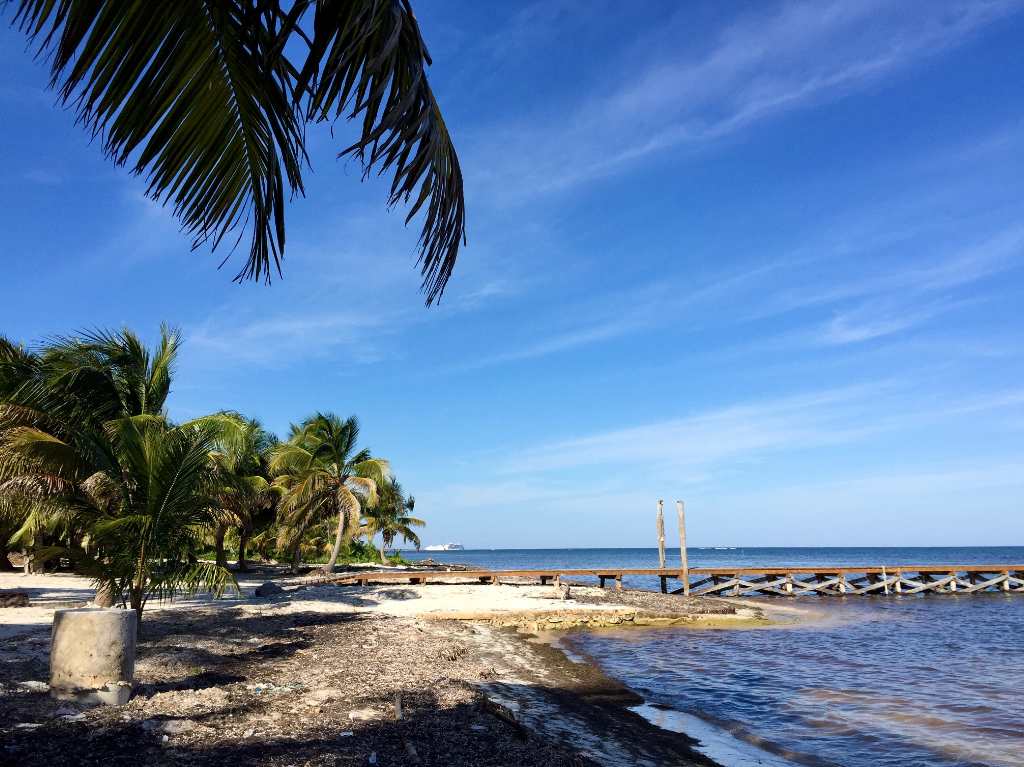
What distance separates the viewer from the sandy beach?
5605 millimetres

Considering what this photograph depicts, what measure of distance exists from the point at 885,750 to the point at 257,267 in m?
10.4

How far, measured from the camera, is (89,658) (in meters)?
6.37

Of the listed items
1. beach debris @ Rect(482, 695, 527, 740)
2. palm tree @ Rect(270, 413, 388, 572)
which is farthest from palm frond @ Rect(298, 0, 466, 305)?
palm tree @ Rect(270, 413, 388, 572)

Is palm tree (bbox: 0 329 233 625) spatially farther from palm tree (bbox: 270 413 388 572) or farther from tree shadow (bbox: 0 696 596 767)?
palm tree (bbox: 270 413 388 572)

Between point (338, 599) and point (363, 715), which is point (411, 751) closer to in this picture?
point (363, 715)

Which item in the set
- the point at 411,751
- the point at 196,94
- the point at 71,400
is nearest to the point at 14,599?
the point at 71,400

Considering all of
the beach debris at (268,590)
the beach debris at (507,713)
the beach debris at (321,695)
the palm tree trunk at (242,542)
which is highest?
the palm tree trunk at (242,542)

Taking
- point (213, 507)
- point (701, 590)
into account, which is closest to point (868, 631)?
point (701, 590)

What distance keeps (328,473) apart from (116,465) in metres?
19.6

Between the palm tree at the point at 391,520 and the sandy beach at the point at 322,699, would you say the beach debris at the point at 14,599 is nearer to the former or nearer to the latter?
the sandy beach at the point at 322,699

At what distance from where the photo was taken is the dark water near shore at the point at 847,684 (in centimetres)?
939

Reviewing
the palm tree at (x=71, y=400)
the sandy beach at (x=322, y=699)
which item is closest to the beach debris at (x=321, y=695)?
the sandy beach at (x=322, y=699)

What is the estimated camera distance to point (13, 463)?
36.4 ft

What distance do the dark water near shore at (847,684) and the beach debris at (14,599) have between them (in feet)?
40.9
